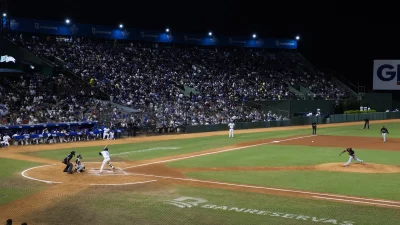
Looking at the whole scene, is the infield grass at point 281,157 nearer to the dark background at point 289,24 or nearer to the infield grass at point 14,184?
the infield grass at point 14,184

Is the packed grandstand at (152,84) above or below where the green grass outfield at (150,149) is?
above

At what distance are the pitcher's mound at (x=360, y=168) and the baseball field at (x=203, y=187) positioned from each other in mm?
49

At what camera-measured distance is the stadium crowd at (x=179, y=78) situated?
155ft

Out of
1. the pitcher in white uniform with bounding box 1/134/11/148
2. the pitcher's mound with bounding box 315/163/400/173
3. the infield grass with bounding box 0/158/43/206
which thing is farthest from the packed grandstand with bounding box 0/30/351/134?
the pitcher's mound with bounding box 315/163/400/173

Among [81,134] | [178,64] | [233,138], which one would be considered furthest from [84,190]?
[178,64]

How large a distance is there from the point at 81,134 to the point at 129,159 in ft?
37.4

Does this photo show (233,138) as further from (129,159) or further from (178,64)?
(178,64)

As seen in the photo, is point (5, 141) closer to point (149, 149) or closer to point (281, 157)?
point (149, 149)

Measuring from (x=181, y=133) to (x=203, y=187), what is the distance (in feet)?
88.1

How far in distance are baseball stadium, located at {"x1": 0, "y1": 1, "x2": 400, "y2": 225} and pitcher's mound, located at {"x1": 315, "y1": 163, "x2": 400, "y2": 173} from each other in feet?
0.36

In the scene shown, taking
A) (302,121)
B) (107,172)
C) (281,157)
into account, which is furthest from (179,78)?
(107,172)

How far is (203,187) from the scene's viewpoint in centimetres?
Result: 1764

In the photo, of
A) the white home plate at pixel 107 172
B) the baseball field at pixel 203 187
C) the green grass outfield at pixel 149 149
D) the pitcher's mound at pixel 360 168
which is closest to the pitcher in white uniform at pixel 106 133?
the green grass outfield at pixel 149 149

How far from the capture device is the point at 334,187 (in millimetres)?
17641
